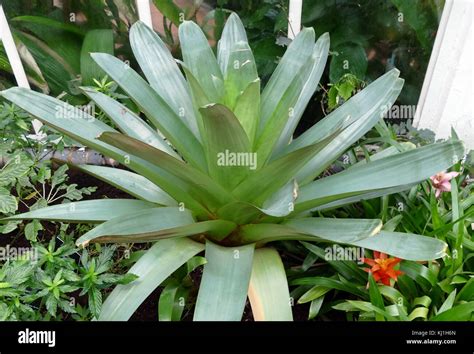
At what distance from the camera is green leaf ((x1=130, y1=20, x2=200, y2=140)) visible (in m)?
1.27

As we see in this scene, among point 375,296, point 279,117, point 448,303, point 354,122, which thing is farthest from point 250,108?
point 448,303

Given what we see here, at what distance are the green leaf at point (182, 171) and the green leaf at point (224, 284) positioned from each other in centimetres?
11

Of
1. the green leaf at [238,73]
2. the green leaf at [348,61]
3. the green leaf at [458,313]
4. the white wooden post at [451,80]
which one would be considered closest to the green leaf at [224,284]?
the green leaf at [238,73]

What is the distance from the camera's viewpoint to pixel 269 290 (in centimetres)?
113

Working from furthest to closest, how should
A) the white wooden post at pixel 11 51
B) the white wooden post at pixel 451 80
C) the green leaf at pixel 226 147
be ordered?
the white wooden post at pixel 11 51
the white wooden post at pixel 451 80
the green leaf at pixel 226 147

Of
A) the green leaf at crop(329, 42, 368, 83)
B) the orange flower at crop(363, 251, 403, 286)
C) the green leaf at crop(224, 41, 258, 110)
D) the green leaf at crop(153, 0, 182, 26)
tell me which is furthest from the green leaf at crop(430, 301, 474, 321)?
the green leaf at crop(153, 0, 182, 26)

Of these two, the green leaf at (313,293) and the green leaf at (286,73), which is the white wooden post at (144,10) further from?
the green leaf at (313,293)

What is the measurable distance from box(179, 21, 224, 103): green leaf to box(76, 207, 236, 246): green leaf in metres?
0.27

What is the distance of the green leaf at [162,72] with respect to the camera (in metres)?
1.27

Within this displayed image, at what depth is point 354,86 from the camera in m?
1.70

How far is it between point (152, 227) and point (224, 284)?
0.19 metres

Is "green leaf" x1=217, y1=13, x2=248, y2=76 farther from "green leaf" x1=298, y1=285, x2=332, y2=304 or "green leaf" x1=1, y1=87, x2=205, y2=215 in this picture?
"green leaf" x1=298, y1=285, x2=332, y2=304

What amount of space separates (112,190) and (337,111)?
75 centimetres

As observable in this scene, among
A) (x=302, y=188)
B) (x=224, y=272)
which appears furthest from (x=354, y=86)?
(x=224, y=272)
